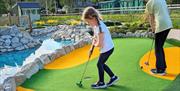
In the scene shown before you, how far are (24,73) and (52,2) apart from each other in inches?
1839

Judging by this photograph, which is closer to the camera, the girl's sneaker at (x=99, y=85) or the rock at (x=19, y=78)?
the girl's sneaker at (x=99, y=85)

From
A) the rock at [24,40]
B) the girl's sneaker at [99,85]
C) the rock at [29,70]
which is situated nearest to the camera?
the girl's sneaker at [99,85]

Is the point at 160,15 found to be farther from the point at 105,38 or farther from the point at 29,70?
the point at 29,70

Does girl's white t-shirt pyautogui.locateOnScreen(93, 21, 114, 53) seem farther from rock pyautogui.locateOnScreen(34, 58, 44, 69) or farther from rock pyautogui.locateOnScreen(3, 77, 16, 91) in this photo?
rock pyautogui.locateOnScreen(34, 58, 44, 69)

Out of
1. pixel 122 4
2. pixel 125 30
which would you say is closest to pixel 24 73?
pixel 125 30

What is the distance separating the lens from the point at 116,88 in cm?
554

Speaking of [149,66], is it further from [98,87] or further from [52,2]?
[52,2]

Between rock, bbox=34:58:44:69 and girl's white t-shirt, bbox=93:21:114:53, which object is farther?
rock, bbox=34:58:44:69

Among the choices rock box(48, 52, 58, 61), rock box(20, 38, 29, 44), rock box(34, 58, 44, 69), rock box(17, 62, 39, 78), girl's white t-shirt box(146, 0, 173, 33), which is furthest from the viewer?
rock box(20, 38, 29, 44)

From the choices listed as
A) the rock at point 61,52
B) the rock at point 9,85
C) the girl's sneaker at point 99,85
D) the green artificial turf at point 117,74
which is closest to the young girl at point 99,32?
the girl's sneaker at point 99,85

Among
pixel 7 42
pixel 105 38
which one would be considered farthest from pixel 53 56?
pixel 7 42

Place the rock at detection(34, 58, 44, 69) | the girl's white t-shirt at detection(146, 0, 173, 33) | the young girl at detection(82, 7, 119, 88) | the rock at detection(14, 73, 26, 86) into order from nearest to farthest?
the young girl at detection(82, 7, 119, 88) → the girl's white t-shirt at detection(146, 0, 173, 33) → the rock at detection(14, 73, 26, 86) → the rock at detection(34, 58, 44, 69)

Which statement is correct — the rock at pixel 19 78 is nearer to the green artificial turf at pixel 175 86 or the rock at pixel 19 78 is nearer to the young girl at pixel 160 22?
the young girl at pixel 160 22

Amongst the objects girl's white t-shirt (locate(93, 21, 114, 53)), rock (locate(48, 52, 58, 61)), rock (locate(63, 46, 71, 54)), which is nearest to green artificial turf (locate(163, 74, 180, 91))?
girl's white t-shirt (locate(93, 21, 114, 53))
